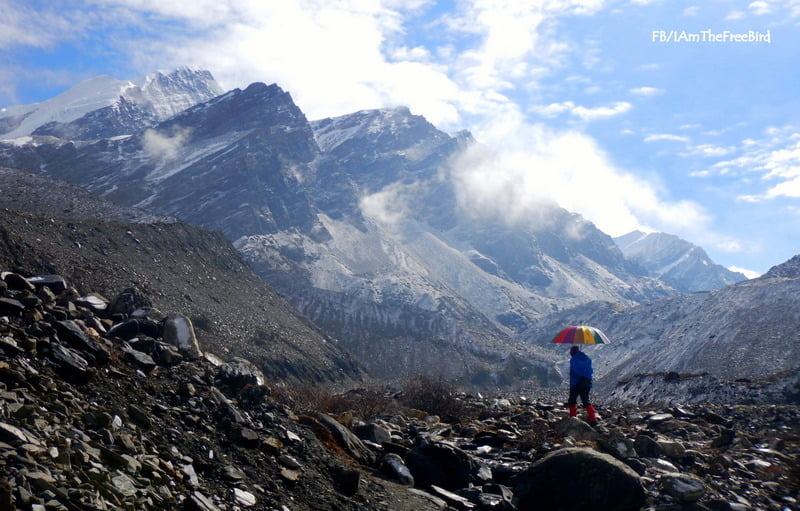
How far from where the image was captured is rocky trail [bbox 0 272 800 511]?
6586mm

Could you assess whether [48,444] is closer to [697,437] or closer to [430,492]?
[430,492]

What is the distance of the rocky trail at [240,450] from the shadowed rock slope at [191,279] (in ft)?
101

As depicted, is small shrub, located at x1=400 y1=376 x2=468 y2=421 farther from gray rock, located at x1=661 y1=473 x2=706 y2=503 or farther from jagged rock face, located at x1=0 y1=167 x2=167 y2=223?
jagged rock face, located at x1=0 y1=167 x2=167 y2=223

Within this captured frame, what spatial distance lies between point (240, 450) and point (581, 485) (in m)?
5.68

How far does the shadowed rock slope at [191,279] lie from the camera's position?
153ft

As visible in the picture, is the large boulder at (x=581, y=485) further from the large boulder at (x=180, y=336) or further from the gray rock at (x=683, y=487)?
the large boulder at (x=180, y=336)

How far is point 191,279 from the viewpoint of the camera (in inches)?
2793

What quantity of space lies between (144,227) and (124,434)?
73763 mm

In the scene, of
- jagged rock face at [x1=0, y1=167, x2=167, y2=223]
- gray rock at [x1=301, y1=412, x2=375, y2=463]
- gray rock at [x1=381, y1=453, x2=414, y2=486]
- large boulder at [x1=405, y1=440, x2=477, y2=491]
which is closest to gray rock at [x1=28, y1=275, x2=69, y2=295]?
gray rock at [x1=301, y1=412, x2=375, y2=463]

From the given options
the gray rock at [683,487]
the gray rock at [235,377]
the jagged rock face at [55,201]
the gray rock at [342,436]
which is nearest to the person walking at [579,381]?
the gray rock at [683,487]

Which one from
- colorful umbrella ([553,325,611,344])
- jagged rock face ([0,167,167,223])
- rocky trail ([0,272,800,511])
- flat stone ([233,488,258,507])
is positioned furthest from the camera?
jagged rock face ([0,167,167,223])

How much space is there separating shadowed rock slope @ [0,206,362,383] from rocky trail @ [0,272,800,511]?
1208 inches

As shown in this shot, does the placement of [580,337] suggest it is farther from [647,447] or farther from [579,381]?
[647,447]

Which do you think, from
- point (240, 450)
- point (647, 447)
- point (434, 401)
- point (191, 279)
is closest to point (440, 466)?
point (240, 450)
